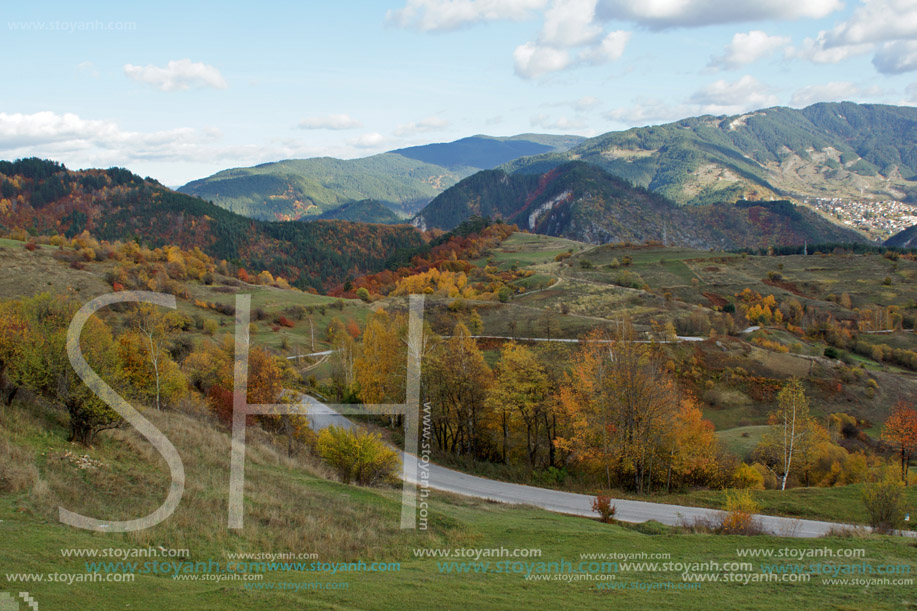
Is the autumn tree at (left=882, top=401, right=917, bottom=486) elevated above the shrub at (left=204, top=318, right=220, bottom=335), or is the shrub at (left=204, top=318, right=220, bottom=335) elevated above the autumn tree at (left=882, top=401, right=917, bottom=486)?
the shrub at (left=204, top=318, right=220, bottom=335)

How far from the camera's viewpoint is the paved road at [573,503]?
21.7 m

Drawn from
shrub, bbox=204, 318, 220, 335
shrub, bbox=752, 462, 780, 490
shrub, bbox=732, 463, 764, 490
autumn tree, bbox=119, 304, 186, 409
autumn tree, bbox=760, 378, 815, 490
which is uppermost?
autumn tree, bbox=119, 304, 186, 409

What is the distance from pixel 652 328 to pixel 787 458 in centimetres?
4245

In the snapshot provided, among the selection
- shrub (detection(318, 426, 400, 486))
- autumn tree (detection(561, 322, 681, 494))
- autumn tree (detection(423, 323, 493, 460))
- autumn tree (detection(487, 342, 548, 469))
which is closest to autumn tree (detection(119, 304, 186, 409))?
shrub (detection(318, 426, 400, 486))

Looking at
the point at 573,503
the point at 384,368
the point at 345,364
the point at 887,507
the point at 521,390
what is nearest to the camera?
the point at 887,507

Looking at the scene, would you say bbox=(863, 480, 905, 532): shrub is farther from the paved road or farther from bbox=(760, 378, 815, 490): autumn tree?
bbox=(760, 378, 815, 490): autumn tree

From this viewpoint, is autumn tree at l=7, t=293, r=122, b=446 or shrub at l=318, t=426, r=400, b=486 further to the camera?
shrub at l=318, t=426, r=400, b=486

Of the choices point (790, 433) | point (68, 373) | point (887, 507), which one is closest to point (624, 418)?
point (887, 507)

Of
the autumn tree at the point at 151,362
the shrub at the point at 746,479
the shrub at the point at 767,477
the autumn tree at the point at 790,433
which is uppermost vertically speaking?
the autumn tree at the point at 151,362

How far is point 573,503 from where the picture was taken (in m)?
26.8

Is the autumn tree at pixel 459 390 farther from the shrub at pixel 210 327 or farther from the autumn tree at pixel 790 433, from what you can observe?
the shrub at pixel 210 327

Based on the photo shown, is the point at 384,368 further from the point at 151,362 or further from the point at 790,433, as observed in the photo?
the point at 790,433

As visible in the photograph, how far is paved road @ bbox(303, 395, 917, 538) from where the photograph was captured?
21.7 metres

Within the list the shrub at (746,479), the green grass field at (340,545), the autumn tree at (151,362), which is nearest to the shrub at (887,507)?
the green grass field at (340,545)
